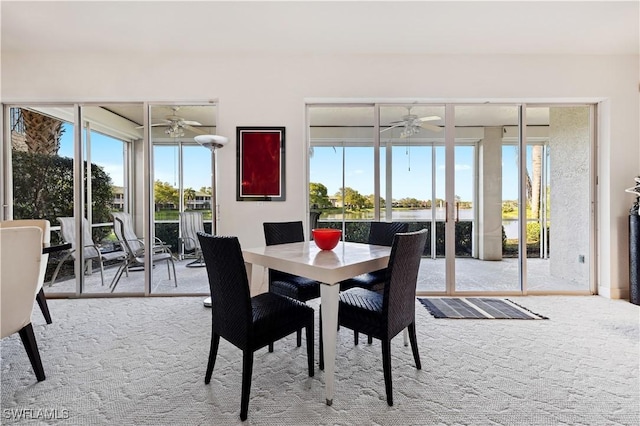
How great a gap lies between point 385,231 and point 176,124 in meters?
3.26

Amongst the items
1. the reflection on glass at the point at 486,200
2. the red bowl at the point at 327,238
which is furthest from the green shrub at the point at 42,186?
the reflection on glass at the point at 486,200

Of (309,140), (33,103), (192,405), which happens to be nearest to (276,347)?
(192,405)

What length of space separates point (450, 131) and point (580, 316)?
238 centimetres

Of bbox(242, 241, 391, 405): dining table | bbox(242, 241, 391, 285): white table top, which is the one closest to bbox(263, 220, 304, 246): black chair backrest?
bbox(242, 241, 391, 285): white table top

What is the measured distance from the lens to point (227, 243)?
147cm

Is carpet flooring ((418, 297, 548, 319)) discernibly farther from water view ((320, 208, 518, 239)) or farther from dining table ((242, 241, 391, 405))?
dining table ((242, 241, 391, 405))

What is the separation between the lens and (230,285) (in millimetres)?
1529

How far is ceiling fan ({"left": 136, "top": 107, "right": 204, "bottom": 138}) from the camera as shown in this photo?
3818mm

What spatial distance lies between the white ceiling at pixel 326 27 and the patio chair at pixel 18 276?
218 cm

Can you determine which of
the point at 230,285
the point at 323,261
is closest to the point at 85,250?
the point at 230,285

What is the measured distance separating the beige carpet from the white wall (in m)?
1.56

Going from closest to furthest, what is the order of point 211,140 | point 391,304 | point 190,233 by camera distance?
point 391,304 → point 211,140 → point 190,233

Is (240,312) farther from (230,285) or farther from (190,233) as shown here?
(190,233)

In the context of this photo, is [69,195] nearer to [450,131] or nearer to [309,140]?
[309,140]
